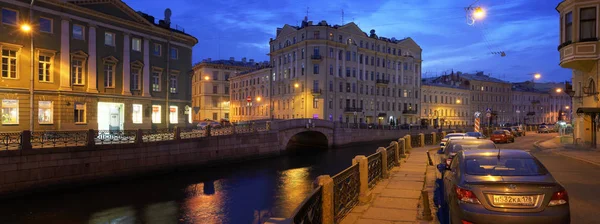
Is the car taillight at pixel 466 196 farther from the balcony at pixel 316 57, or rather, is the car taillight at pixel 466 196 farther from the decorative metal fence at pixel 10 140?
the balcony at pixel 316 57

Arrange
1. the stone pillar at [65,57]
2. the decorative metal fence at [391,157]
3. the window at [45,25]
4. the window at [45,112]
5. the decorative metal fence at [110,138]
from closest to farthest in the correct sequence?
→ the decorative metal fence at [391,157] → the decorative metal fence at [110,138] → the window at [45,25] → the window at [45,112] → the stone pillar at [65,57]

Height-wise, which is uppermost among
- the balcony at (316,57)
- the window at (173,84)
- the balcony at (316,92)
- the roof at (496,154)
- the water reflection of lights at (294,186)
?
the balcony at (316,57)

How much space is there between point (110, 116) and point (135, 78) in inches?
165

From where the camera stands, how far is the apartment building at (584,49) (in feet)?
81.5

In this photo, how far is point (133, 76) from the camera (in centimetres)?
3612

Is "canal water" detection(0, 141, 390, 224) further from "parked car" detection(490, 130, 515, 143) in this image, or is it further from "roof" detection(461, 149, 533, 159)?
"parked car" detection(490, 130, 515, 143)

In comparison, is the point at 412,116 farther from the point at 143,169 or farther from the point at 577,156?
the point at 143,169

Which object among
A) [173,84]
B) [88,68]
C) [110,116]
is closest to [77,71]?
[88,68]

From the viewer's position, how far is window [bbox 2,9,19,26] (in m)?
26.3

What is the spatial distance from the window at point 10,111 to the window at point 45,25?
553 centimetres

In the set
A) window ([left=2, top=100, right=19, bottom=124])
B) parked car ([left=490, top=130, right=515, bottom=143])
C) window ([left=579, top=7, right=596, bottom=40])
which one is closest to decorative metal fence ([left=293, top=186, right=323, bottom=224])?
window ([left=579, top=7, right=596, bottom=40])

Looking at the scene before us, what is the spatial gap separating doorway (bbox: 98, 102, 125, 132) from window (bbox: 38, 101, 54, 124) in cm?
408

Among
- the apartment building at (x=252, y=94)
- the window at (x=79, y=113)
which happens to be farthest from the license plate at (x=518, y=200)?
the apartment building at (x=252, y=94)

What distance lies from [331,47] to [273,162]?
36687 mm
